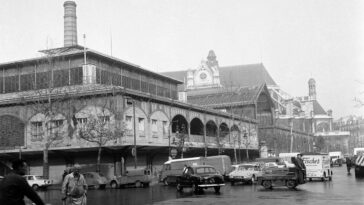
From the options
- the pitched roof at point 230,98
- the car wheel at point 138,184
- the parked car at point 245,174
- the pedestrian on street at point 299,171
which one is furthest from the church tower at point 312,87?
the pedestrian on street at point 299,171

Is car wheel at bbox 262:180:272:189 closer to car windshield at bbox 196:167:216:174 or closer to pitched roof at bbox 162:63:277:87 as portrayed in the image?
car windshield at bbox 196:167:216:174

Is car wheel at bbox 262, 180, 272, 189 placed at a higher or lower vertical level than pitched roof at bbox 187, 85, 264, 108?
lower

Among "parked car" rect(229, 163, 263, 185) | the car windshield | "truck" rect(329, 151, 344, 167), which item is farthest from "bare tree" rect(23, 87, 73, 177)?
"truck" rect(329, 151, 344, 167)

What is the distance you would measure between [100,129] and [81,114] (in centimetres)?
504

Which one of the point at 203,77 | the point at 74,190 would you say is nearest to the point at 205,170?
the point at 74,190

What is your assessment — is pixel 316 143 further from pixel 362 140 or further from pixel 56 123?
pixel 56 123

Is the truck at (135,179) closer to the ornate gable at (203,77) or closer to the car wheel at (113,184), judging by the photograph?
the car wheel at (113,184)

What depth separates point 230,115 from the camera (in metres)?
67.9

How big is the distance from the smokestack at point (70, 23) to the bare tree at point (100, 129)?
21.6 meters

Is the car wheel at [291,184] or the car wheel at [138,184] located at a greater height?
the car wheel at [291,184]

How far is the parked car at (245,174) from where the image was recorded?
35.7m

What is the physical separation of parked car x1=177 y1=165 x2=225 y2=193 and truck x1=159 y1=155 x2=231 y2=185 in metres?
11.8

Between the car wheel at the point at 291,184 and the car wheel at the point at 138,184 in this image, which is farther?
the car wheel at the point at 138,184

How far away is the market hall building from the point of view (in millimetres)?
45031
